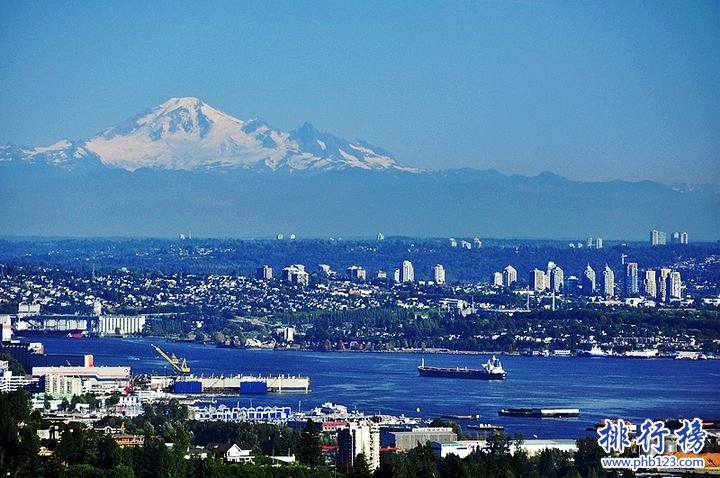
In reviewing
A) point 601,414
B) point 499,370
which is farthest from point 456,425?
point 499,370

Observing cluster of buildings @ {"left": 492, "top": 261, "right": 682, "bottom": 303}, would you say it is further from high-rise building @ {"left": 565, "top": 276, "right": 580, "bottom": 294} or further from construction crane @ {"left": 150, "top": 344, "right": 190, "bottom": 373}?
construction crane @ {"left": 150, "top": 344, "right": 190, "bottom": 373}

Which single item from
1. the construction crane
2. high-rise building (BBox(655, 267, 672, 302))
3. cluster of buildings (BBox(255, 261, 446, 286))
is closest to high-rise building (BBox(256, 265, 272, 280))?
cluster of buildings (BBox(255, 261, 446, 286))

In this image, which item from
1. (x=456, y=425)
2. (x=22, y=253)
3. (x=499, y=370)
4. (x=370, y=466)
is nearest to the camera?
(x=370, y=466)

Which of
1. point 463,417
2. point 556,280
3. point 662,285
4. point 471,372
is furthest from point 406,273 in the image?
point 463,417

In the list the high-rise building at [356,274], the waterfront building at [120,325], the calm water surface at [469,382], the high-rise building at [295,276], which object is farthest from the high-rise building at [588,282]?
the calm water surface at [469,382]

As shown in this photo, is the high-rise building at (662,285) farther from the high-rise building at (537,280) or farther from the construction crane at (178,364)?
the construction crane at (178,364)

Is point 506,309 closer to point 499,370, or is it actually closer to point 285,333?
point 285,333
